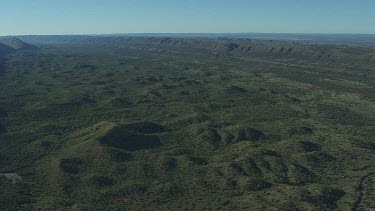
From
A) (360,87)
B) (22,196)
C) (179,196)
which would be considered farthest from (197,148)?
(360,87)

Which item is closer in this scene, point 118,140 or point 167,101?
point 118,140

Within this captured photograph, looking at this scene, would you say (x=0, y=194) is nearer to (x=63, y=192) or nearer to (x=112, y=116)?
(x=63, y=192)

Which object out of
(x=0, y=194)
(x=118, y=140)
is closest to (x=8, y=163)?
(x=0, y=194)

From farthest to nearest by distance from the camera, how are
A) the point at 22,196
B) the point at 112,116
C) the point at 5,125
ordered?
1. the point at 112,116
2. the point at 5,125
3. the point at 22,196

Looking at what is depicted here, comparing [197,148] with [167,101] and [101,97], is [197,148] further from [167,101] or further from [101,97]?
[101,97]

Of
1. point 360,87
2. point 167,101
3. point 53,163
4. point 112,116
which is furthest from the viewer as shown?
point 360,87

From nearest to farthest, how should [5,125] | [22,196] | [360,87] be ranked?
[22,196] → [5,125] → [360,87]
